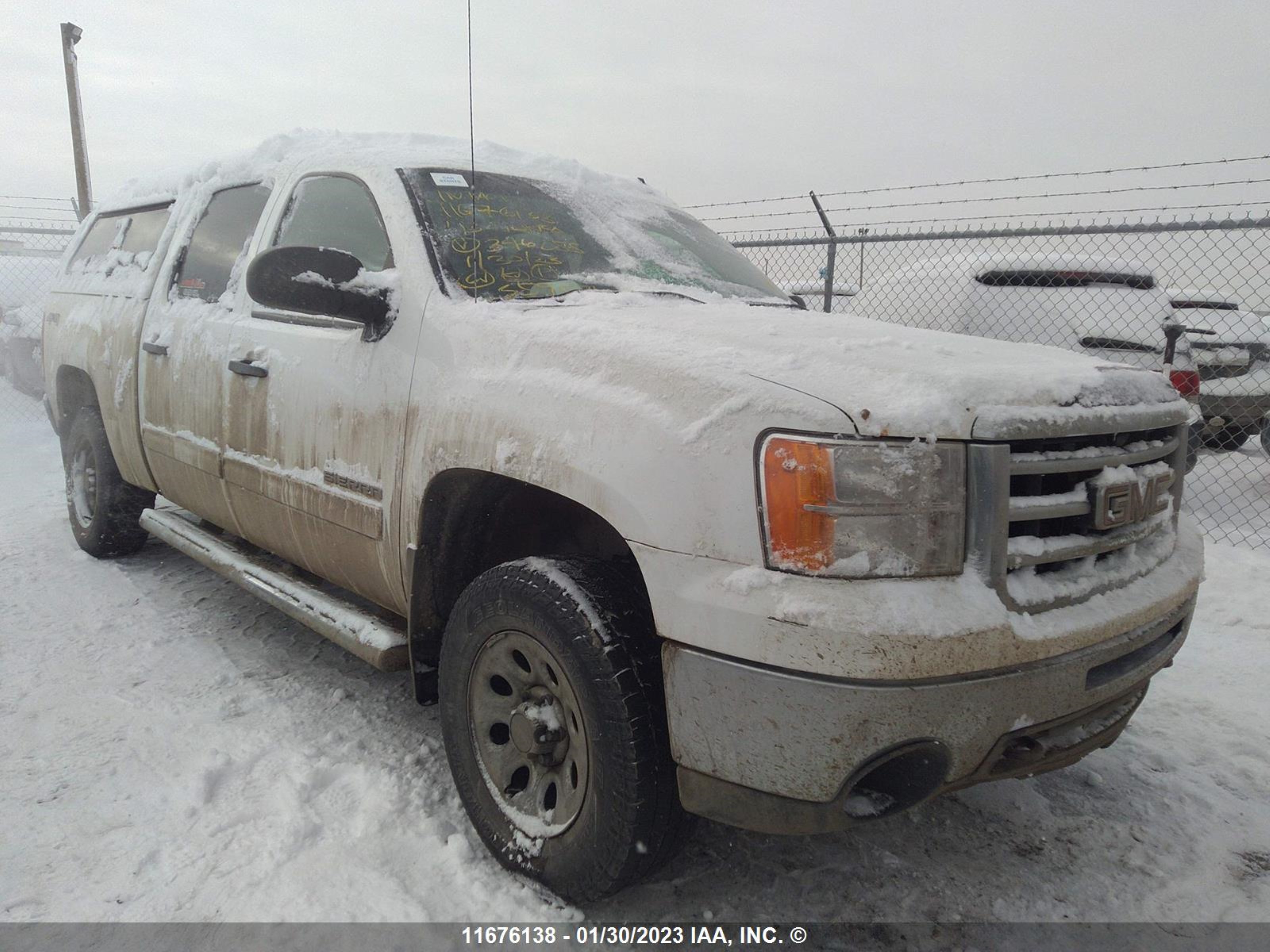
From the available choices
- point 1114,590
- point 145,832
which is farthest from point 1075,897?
point 145,832

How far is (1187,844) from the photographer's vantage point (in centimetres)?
236

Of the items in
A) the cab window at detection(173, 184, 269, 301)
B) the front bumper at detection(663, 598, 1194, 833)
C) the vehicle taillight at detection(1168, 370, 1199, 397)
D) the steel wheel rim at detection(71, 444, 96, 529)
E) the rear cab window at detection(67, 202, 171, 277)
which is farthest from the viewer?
the vehicle taillight at detection(1168, 370, 1199, 397)

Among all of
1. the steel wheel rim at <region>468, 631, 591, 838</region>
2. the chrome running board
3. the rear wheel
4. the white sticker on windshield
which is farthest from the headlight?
the rear wheel

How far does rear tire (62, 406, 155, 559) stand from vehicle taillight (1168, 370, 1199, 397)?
236 inches

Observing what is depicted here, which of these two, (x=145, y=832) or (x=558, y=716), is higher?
(x=558, y=716)

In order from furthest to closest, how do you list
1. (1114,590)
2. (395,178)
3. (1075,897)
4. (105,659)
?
(105,659)
(395,178)
(1075,897)
(1114,590)

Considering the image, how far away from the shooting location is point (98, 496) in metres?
4.44

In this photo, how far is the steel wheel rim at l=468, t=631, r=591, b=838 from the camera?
6.36ft

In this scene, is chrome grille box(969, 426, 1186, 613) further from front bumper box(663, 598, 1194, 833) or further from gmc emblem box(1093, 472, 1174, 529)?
front bumper box(663, 598, 1194, 833)

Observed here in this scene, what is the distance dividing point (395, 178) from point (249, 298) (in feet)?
2.96

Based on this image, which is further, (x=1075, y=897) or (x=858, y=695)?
(x=1075, y=897)

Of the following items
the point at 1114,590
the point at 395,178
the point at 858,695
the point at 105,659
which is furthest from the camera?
the point at 105,659

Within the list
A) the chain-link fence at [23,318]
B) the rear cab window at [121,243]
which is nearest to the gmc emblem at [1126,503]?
the rear cab window at [121,243]

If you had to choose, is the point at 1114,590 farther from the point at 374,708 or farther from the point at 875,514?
the point at 374,708
